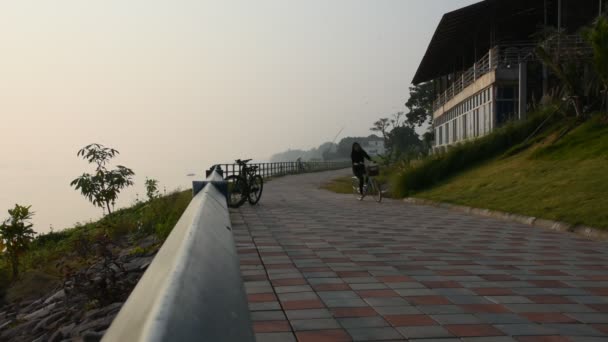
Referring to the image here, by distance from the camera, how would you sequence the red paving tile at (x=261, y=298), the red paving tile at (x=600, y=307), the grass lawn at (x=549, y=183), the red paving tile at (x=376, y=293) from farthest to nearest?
the grass lawn at (x=549, y=183), the red paving tile at (x=376, y=293), the red paving tile at (x=261, y=298), the red paving tile at (x=600, y=307)

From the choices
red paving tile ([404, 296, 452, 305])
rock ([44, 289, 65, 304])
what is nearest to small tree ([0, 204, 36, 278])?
rock ([44, 289, 65, 304])

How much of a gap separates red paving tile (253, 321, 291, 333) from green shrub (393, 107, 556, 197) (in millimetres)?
14895

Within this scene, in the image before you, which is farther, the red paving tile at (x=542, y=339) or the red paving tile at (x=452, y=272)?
the red paving tile at (x=452, y=272)

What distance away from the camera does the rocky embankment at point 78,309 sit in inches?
213

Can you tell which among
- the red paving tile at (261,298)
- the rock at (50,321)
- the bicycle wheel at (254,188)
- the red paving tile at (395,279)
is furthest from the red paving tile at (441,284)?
the bicycle wheel at (254,188)

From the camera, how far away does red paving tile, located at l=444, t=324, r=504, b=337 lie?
3.32m

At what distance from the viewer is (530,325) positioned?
3.51m

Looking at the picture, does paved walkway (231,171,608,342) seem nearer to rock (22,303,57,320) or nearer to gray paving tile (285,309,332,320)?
gray paving tile (285,309,332,320)

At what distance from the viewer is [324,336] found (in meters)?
3.25

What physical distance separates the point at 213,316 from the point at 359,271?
406cm

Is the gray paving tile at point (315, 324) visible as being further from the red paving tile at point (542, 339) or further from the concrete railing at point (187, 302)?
the concrete railing at point (187, 302)

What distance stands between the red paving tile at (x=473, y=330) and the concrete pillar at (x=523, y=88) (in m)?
21.4

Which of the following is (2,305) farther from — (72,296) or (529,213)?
(529,213)

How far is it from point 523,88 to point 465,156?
A: 6325mm
